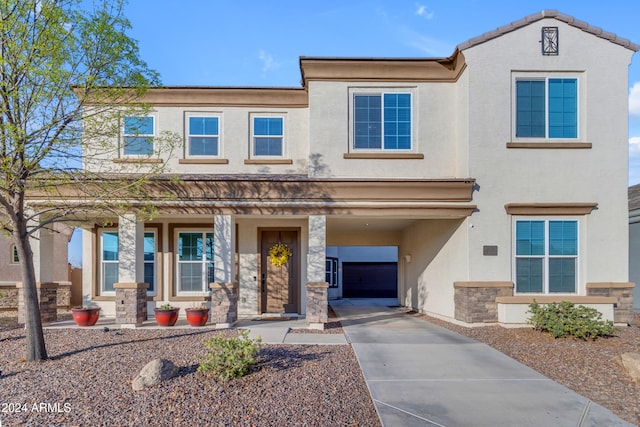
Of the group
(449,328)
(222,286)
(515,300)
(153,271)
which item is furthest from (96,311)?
(515,300)

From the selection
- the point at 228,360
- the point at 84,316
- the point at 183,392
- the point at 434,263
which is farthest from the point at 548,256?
the point at 84,316

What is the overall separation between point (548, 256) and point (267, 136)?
317 inches

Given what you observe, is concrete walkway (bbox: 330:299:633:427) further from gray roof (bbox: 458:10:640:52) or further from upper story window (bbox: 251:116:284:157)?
gray roof (bbox: 458:10:640:52)

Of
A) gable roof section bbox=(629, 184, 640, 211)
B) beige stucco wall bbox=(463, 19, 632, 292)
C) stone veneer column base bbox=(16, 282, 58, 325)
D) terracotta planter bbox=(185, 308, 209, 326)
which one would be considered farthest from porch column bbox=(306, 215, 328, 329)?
gable roof section bbox=(629, 184, 640, 211)

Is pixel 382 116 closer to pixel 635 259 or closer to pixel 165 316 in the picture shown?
pixel 165 316

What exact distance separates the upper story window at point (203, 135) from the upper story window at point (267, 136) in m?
1.06

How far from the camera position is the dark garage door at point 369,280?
852 inches

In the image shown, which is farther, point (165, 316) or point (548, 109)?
point (548, 109)

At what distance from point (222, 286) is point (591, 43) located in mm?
10719

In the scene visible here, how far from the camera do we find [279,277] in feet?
42.7

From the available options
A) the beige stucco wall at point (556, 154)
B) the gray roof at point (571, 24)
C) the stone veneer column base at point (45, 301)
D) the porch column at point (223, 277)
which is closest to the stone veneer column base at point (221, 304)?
the porch column at point (223, 277)

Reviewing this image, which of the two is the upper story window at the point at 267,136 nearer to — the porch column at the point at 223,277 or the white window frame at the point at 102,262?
the porch column at the point at 223,277

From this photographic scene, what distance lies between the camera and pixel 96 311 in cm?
1061

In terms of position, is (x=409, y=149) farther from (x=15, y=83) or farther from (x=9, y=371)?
(x=9, y=371)
